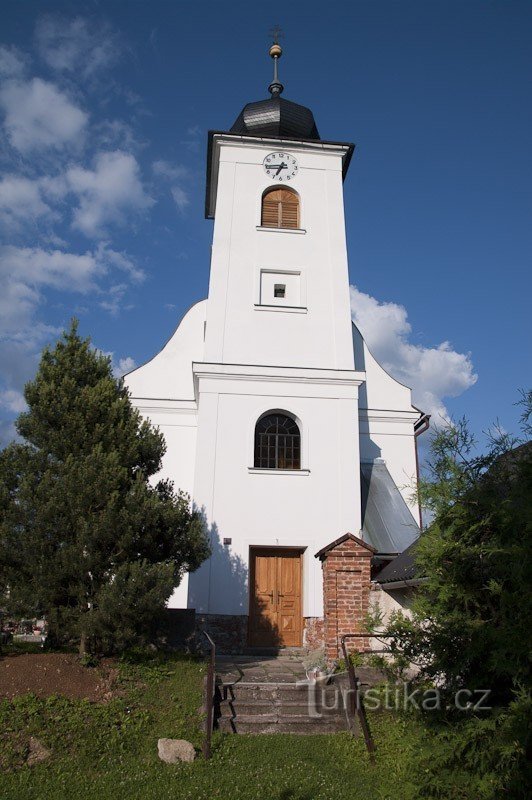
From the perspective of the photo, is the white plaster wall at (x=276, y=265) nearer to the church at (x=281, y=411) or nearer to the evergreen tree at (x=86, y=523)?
the church at (x=281, y=411)

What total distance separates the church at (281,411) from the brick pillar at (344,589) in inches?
0.8

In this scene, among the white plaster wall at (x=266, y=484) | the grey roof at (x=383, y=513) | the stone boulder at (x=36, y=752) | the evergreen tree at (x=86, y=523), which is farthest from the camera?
the grey roof at (x=383, y=513)

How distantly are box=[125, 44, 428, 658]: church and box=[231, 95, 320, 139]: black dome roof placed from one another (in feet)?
0.14

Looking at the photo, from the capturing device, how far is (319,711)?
9055 mm

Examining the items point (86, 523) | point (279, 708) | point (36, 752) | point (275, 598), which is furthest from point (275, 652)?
point (36, 752)

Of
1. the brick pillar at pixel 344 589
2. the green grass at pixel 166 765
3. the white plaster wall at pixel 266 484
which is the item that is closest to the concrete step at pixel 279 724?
the green grass at pixel 166 765

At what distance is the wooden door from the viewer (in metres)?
13.8

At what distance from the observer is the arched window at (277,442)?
15.2m

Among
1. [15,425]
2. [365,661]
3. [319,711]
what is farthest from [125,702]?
[15,425]

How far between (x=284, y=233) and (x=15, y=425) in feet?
32.2

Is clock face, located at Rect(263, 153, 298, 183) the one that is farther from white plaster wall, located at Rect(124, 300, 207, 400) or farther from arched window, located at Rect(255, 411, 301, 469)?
arched window, located at Rect(255, 411, 301, 469)

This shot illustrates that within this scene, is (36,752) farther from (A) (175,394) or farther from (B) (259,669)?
(A) (175,394)

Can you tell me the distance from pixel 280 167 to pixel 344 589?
12.2m

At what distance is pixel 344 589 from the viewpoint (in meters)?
10.9
